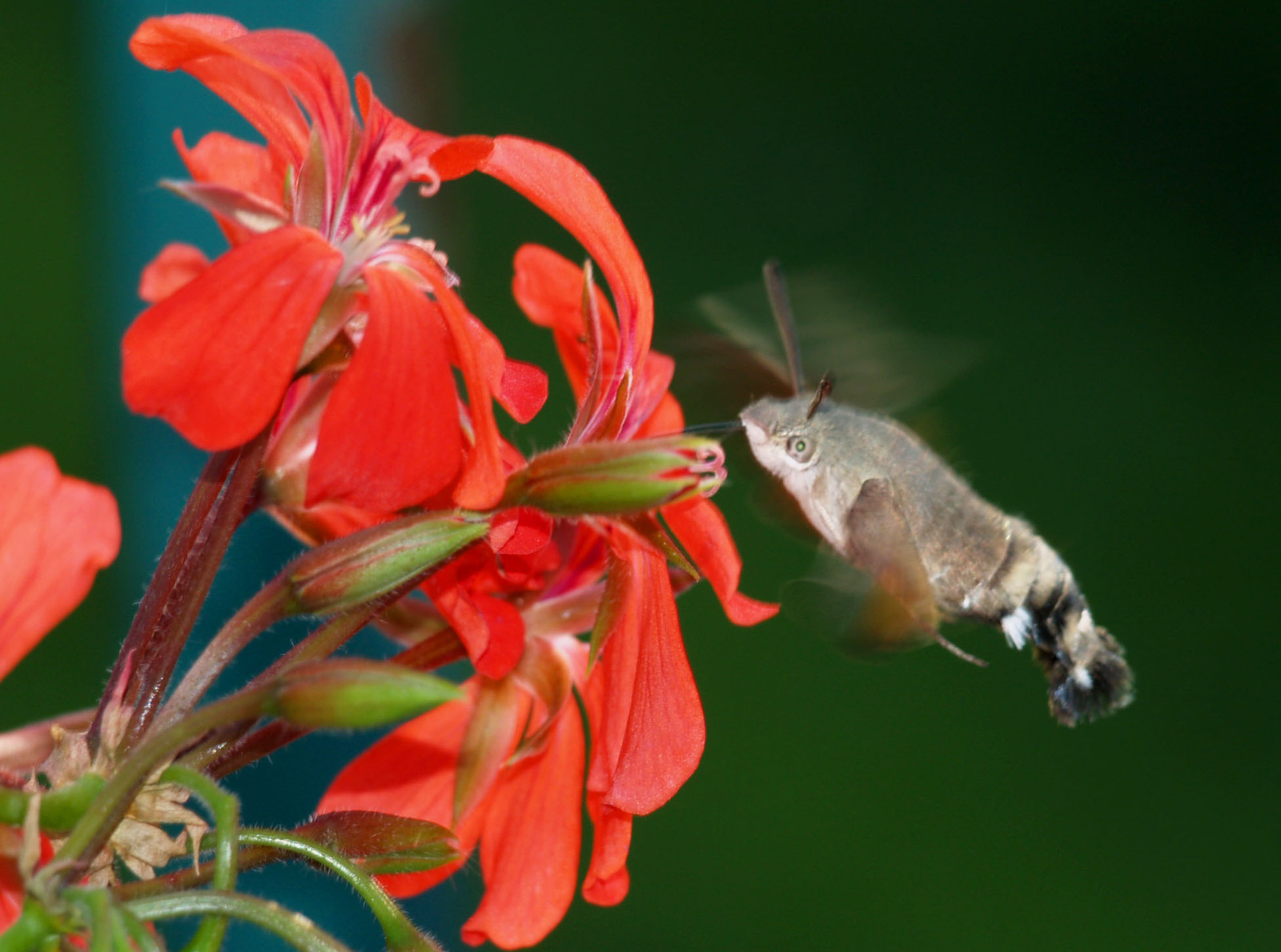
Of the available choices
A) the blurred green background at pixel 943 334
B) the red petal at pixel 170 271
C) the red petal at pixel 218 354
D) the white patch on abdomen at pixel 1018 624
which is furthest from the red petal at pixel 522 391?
the blurred green background at pixel 943 334

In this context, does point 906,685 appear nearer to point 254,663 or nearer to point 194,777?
point 254,663

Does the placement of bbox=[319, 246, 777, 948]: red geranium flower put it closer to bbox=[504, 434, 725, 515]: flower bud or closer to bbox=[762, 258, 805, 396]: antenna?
bbox=[504, 434, 725, 515]: flower bud

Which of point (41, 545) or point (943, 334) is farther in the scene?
point (943, 334)

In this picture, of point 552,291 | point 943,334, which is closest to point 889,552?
point 552,291

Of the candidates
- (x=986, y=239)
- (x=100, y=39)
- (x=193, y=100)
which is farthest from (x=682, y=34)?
(x=193, y=100)

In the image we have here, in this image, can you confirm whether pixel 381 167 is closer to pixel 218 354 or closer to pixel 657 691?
pixel 218 354

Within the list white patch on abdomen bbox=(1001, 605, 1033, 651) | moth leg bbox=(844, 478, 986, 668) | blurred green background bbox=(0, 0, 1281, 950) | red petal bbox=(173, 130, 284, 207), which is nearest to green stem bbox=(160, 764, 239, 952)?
red petal bbox=(173, 130, 284, 207)
